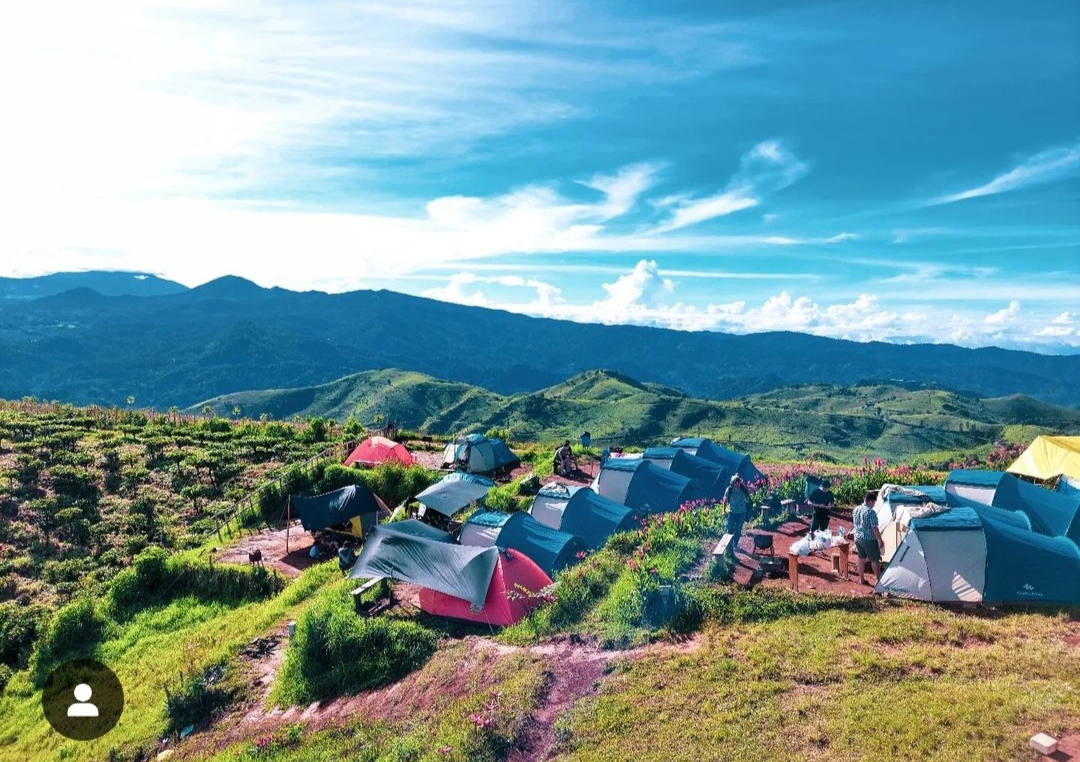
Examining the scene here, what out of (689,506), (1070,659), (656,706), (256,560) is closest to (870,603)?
(1070,659)

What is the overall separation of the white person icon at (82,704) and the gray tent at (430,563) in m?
7.49

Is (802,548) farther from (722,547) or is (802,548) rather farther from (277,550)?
(277,550)

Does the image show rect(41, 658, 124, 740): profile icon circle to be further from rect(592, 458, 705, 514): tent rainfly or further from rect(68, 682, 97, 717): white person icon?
rect(592, 458, 705, 514): tent rainfly

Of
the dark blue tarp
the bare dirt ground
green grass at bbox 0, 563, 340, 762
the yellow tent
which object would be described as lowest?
green grass at bbox 0, 563, 340, 762

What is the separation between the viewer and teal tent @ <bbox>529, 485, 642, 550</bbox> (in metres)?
19.2

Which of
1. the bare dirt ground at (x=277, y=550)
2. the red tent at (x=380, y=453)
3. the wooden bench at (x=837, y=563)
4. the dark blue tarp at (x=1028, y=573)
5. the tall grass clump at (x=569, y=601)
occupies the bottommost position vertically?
the bare dirt ground at (x=277, y=550)

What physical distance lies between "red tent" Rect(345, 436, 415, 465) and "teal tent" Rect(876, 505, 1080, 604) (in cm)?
2505

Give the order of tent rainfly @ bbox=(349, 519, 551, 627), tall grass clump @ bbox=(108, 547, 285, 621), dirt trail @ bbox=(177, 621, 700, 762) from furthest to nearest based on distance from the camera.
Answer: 1. tall grass clump @ bbox=(108, 547, 285, 621)
2. tent rainfly @ bbox=(349, 519, 551, 627)
3. dirt trail @ bbox=(177, 621, 700, 762)

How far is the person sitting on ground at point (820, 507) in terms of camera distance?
57.0ft

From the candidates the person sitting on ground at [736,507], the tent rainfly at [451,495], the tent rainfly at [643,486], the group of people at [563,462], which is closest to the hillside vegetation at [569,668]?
the person sitting on ground at [736,507]

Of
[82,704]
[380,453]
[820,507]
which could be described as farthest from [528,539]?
[380,453]

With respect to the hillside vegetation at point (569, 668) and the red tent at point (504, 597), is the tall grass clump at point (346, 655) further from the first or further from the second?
the red tent at point (504, 597)

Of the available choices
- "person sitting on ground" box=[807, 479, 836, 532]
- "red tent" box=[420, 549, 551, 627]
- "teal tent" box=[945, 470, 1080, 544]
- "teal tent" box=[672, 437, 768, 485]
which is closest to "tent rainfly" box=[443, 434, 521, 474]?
"teal tent" box=[672, 437, 768, 485]

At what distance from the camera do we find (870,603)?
40.4ft
